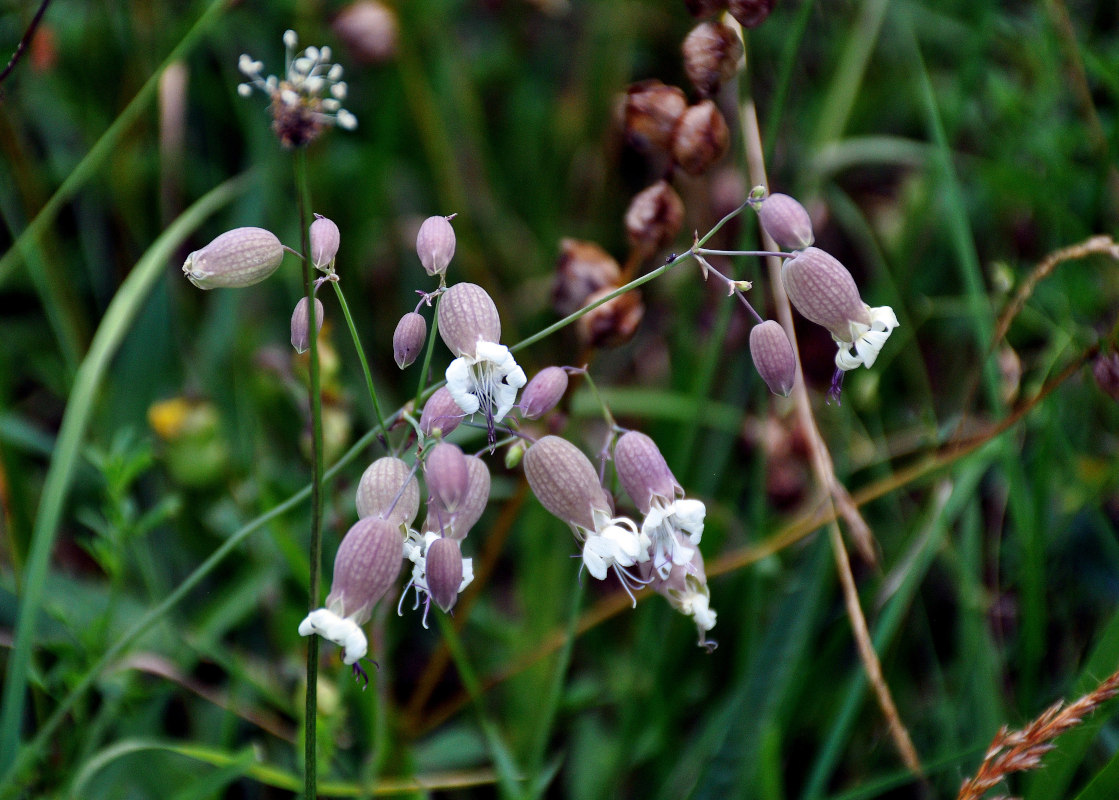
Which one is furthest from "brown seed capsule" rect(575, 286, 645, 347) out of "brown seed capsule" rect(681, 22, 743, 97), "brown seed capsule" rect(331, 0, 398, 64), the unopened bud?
"brown seed capsule" rect(331, 0, 398, 64)

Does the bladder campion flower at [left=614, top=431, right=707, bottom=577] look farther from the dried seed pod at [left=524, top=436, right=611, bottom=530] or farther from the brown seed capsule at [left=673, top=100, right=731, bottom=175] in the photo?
the brown seed capsule at [left=673, top=100, right=731, bottom=175]

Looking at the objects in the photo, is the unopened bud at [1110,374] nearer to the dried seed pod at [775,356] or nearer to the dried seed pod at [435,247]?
the dried seed pod at [775,356]

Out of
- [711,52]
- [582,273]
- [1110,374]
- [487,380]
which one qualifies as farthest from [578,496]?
[1110,374]

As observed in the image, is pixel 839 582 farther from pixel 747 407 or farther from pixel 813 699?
pixel 747 407

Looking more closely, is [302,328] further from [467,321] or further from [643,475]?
[643,475]

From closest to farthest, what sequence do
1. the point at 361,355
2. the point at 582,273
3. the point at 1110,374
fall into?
the point at 361,355, the point at 1110,374, the point at 582,273

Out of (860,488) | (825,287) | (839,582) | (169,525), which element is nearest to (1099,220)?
(860,488)
